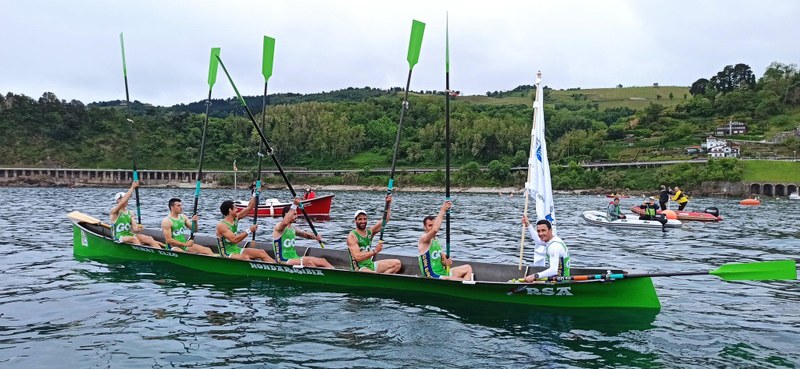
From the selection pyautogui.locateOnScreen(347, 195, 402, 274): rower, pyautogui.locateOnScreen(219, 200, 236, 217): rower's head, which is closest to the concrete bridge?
pyautogui.locateOnScreen(347, 195, 402, 274): rower

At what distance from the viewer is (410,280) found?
53.7 ft

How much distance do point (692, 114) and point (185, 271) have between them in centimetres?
17738

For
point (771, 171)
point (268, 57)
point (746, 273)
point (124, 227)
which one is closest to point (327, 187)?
point (771, 171)

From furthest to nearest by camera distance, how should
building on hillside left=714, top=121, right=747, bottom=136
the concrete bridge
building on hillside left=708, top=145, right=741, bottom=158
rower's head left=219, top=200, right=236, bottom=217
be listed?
building on hillside left=714, top=121, right=747, bottom=136
building on hillside left=708, top=145, right=741, bottom=158
the concrete bridge
rower's head left=219, top=200, right=236, bottom=217

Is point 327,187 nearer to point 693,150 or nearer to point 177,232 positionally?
point 693,150

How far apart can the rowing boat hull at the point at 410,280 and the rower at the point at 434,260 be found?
327 millimetres

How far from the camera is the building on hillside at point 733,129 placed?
5571 inches

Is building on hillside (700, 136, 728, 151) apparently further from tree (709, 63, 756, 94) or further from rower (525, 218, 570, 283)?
rower (525, 218, 570, 283)

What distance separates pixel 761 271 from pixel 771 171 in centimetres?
10468

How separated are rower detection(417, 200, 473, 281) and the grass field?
100947 mm

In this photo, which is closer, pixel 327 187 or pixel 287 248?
pixel 287 248

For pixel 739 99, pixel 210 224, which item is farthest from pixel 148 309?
pixel 739 99

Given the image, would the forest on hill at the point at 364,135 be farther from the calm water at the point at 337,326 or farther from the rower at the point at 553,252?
the rower at the point at 553,252

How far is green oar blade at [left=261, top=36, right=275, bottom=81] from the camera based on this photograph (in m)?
21.9
